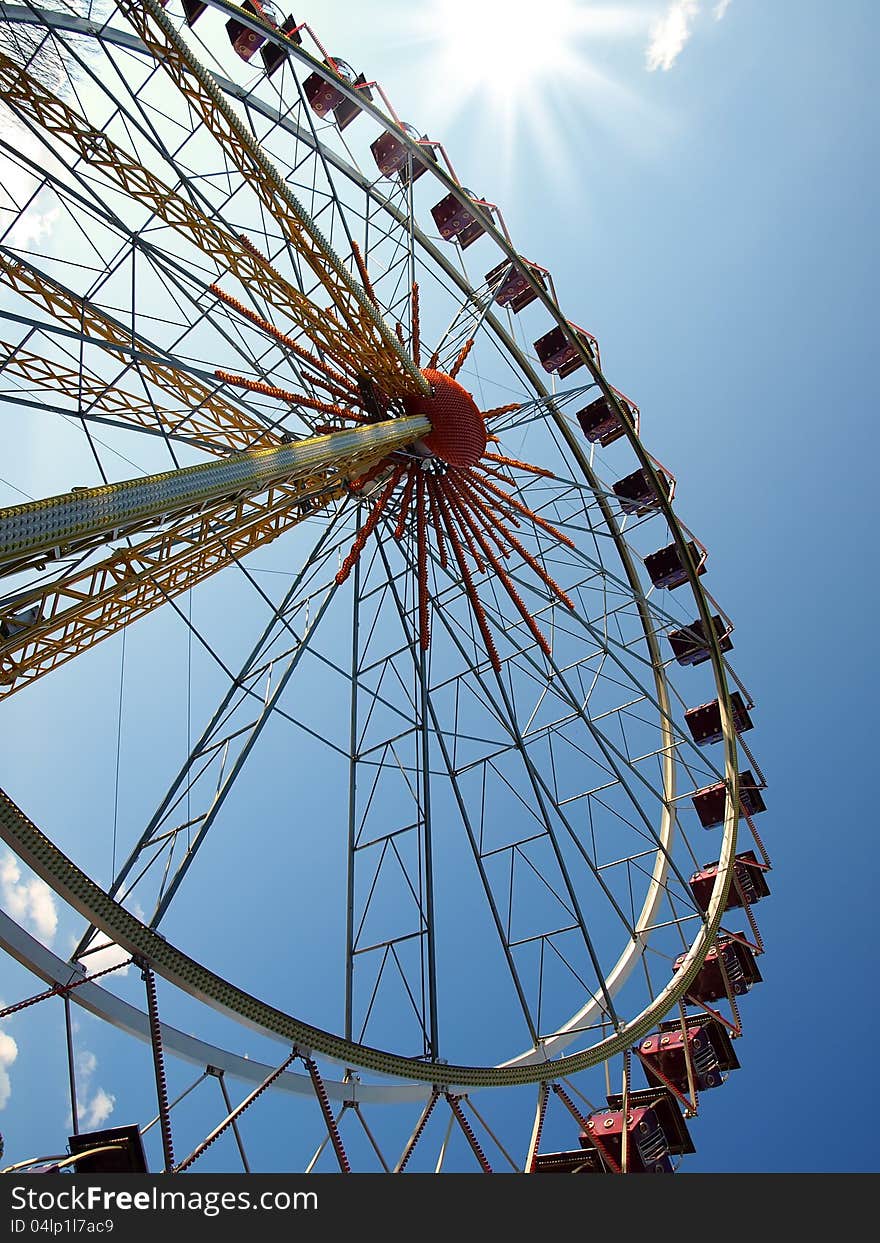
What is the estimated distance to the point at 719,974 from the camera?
A: 25.3 metres

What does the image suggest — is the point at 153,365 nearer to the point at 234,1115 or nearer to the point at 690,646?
the point at 234,1115

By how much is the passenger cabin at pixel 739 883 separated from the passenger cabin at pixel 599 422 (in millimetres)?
13298

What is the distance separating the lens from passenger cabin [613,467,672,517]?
28547 millimetres

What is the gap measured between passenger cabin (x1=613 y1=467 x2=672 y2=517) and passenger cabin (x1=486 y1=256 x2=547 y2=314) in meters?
6.09

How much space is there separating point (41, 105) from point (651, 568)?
21900 millimetres

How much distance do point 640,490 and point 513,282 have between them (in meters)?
7.21

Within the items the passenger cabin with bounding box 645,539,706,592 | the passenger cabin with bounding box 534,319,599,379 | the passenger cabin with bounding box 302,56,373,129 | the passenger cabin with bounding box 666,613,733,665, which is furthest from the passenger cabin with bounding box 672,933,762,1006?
the passenger cabin with bounding box 302,56,373,129

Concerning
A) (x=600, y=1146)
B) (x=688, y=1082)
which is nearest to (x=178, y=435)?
(x=600, y=1146)

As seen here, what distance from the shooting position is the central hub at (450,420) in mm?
18922

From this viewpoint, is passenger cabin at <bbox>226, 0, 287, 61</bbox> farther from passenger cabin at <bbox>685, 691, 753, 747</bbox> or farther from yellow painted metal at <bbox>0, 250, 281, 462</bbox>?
passenger cabin at <bbox>685, 691, 753, 747</bbox>

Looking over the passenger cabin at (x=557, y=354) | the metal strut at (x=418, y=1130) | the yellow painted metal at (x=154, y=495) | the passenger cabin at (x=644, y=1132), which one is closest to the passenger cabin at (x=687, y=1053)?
the passenger cabin at (x=644, y=1132)

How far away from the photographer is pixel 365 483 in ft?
61.5

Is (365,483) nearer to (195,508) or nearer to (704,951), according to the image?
(195,508)

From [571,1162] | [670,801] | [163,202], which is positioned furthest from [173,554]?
[670,801]
